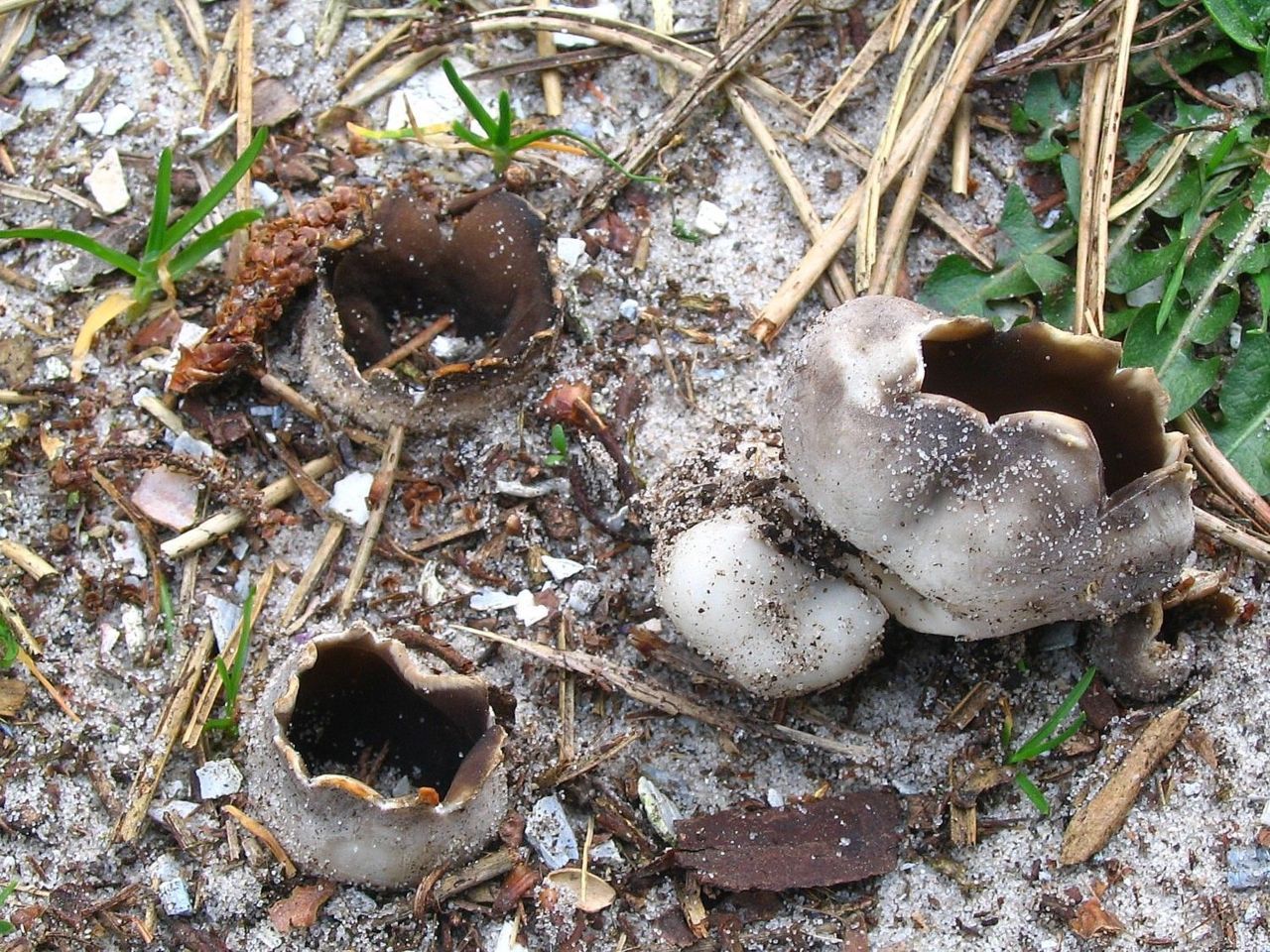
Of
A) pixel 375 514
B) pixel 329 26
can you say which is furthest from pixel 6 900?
pixel 329 26

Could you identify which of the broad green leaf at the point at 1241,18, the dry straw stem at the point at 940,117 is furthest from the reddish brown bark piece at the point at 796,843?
the broad green leaf at the point at 1241,18

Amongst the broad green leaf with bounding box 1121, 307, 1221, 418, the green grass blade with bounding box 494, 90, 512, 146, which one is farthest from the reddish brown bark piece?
the green grass blade with bounding box 494, 90, 512, 146

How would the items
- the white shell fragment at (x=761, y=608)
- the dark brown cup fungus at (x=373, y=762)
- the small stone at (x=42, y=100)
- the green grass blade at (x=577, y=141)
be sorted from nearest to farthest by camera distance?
the dark brown cup fungus at (x=373, y=762)
the white shell fragment at (x=761, y=608)
the green grass blade at (x=577, y=141)
the small stone at (x=42, y=100)

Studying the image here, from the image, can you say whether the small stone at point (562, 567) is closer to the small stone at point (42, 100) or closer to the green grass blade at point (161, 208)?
the green grass blade at point (161, 208)

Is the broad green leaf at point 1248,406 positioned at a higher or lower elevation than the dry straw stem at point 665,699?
higher

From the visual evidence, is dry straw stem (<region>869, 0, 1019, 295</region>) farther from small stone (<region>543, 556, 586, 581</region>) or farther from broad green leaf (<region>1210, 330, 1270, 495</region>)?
small stone (<region>543, 556, 586, 581</region>)

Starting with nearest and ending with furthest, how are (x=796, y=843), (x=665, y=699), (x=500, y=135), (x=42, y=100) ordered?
(x=796, y=843), (x=665, y=699), (x=500, y=135), (x=42, y=100)

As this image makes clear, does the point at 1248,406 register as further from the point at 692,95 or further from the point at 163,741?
the point at 163,741

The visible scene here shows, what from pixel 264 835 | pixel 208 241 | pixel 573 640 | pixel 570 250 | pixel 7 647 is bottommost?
pixel 264 835
